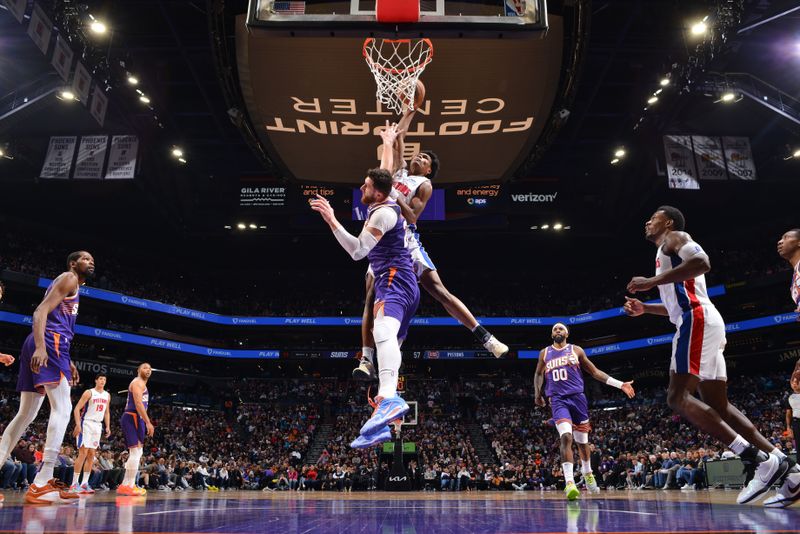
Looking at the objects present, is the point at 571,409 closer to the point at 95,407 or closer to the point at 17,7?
the point at 95,407

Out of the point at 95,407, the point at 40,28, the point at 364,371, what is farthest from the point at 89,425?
the point at 40,28

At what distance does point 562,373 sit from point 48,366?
6815mm

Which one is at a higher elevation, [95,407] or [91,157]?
[91,157]

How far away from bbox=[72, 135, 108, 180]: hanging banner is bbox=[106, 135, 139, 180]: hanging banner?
33 cm

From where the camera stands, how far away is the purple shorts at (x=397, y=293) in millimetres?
4695

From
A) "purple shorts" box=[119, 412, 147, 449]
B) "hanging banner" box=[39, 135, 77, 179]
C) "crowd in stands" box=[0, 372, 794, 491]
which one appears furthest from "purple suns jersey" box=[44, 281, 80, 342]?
"hanging banner" box=[39, 135, 77, 179]

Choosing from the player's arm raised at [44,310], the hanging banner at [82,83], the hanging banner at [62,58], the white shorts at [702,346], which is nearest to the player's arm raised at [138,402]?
the player's arm raised at [44,310]

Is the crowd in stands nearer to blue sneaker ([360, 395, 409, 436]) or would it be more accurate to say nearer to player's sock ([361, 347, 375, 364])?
player's sock ([361, 347, 375, 364])

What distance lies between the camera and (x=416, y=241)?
5.65m

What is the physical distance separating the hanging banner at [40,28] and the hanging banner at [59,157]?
22.8 ft

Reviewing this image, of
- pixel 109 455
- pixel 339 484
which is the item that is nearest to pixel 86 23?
pixel 109 455

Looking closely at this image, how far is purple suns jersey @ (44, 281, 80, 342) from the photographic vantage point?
5867 millimetres

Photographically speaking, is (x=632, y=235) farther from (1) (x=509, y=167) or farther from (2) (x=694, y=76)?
(1) (x=509, y=167)

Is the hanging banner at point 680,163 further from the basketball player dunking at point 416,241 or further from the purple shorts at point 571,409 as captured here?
the basketball player dunking at point 416,241
